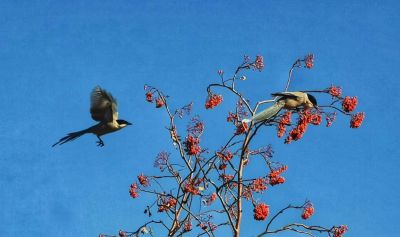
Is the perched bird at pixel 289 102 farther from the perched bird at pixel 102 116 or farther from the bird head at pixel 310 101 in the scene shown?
the perched bird at pixel 102 116

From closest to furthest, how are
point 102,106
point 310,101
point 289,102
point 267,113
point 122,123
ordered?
point 267,113
point 289,102
point 310,101
point 102,106
point 122,123

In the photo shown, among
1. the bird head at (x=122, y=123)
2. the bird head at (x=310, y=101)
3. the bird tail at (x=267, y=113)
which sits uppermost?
the bird head at (x=122, y=123)

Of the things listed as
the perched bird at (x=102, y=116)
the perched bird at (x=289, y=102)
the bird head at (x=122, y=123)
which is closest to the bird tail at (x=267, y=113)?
the perched bird at (x=289, y=102)

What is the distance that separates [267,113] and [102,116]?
4.28 meters

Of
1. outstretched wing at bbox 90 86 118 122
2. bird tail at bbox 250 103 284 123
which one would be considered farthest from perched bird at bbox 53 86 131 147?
bird tail at bbox 250 103 284 123

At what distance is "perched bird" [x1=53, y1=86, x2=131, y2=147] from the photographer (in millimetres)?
11586

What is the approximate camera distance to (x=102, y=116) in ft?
40.2

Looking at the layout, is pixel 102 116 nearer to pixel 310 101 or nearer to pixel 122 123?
pixel 122 123

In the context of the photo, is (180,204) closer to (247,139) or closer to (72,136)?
(247,139)

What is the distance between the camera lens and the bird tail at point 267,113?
28.9ft

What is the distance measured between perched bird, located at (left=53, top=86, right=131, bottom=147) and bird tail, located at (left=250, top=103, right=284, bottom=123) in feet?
11.4

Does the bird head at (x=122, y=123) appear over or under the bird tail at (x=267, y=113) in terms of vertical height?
over

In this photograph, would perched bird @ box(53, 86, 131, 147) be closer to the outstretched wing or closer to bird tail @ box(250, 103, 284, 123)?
the outstretched wing

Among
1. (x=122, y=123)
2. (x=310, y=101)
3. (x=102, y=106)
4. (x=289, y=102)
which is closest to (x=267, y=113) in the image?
(x=289, y=102)
